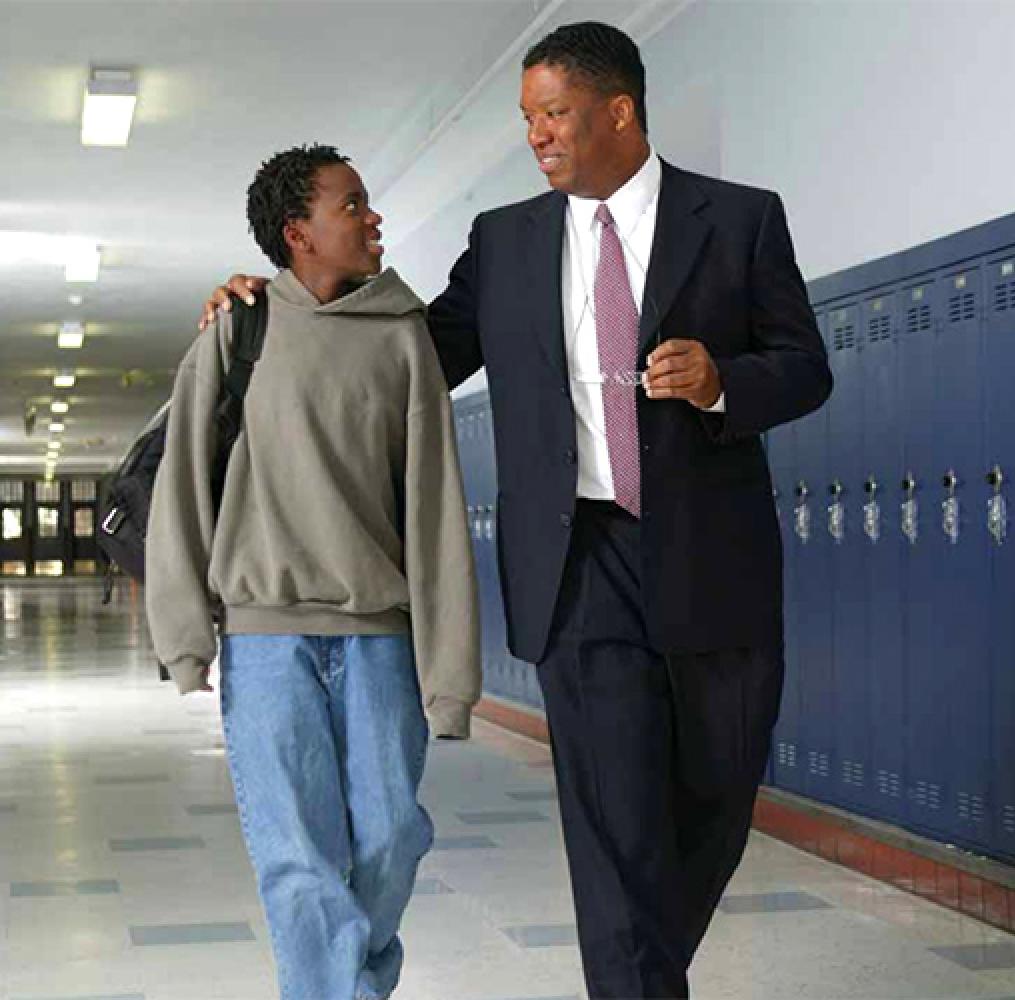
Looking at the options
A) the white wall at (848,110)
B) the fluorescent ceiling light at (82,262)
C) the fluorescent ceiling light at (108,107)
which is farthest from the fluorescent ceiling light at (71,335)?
the white wall at (848,110)

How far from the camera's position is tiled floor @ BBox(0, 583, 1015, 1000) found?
14.7ft

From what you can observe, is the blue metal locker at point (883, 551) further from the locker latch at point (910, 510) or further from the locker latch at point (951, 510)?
the locker latch at point (951, 510)

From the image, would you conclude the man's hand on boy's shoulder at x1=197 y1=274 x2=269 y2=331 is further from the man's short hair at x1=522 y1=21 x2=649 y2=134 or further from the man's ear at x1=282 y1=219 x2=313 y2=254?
the man's short hair at x1=522 y1=21 x2=649 y2=134

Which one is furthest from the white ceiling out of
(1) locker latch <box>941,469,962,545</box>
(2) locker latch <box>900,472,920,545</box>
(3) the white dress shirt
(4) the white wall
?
(3) the white dress shirt

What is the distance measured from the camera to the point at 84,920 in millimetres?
5254

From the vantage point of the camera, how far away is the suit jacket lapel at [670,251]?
295 centimetres

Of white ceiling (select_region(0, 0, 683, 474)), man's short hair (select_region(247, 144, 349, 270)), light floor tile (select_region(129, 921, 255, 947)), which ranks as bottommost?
light floor tile (select_region(129, 921, 255, 947))

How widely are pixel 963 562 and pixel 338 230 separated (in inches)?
109

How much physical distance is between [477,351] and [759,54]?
13.3 feet

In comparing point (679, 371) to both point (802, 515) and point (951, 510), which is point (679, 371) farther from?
point (802, 515)

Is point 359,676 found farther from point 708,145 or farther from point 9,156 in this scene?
point 9,156

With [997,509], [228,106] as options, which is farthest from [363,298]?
[228,106]

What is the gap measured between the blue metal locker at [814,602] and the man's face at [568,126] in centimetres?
351

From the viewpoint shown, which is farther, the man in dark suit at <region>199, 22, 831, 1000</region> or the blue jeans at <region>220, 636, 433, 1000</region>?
the blue jeans at <region>220, 636, 433, 1000</region>
